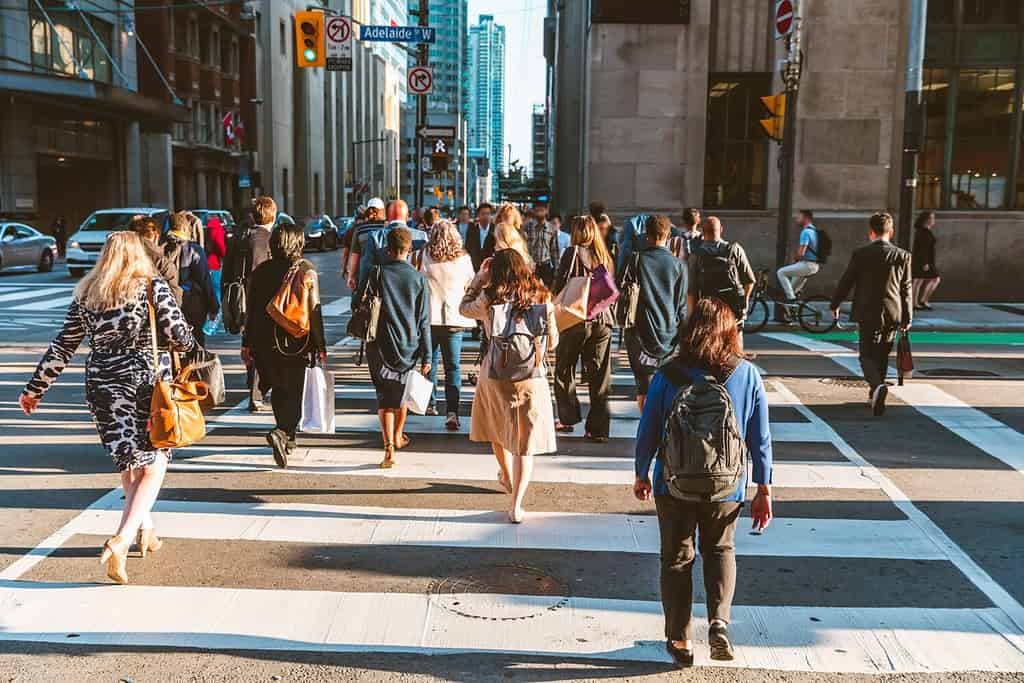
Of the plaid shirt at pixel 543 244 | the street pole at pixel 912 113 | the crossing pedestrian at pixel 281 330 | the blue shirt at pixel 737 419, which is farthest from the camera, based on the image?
the street pole at pixel 912 113

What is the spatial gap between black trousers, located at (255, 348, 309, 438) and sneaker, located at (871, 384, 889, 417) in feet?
18.5

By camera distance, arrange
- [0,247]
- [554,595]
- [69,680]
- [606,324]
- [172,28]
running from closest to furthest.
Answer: [69,680] → [554,595] → [606,324] → [0,247] → [172,28]

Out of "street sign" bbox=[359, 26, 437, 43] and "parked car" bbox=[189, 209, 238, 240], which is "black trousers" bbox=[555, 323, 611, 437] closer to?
"street sign" bbox=[359, 26, 437, 43]

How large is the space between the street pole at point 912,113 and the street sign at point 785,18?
73.5 inches

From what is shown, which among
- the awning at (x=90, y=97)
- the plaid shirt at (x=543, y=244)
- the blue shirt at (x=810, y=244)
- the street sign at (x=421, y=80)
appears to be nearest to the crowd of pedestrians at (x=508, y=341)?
the plaid shirt at (x=543, y=244)

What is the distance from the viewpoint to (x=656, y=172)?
2203 centimetres

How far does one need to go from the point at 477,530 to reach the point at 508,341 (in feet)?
3.88

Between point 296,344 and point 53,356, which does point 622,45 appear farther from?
point 53,356

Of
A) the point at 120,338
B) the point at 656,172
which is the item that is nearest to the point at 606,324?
the point at 120,338

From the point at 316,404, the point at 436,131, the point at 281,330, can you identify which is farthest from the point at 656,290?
the point at 436,131

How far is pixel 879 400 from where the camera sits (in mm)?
9961

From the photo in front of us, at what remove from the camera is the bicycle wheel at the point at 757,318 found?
1652 cm

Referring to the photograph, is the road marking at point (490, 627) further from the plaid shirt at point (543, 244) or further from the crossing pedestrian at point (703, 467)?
the plaid shirt at point (543, 244)

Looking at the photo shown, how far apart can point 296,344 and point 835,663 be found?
4427 millimetres
